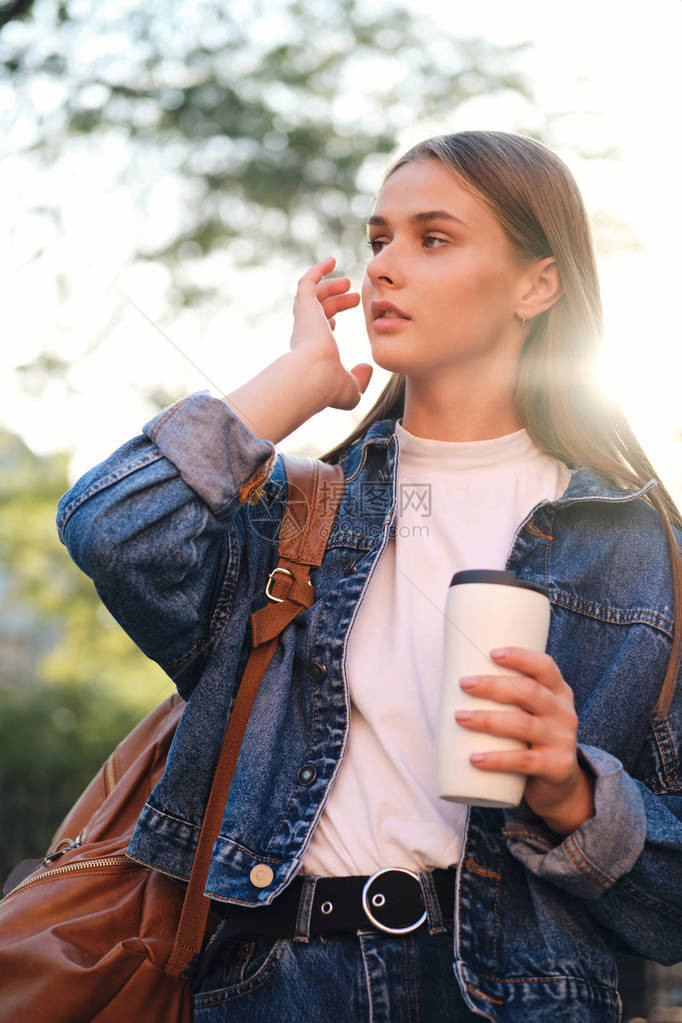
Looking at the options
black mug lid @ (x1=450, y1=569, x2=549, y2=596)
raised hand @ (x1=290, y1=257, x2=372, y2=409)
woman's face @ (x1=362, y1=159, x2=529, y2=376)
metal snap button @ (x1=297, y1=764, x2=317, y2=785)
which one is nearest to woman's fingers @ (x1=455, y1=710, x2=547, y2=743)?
black mug lid @ (x1=450, y1=569, x2=549, y2=596)

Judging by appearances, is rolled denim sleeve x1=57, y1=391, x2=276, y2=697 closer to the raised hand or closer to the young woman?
the young woman

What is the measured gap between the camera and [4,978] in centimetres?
170

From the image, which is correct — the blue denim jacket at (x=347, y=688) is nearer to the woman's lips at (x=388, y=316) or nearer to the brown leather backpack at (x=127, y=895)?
the brown leather backpack at (x=127, y=895)

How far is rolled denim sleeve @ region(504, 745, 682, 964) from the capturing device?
5.23 feet

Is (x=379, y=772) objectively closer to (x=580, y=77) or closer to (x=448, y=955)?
(x=448, y=955)

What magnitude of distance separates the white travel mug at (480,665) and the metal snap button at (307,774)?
1.51ft

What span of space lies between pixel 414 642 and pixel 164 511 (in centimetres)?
58

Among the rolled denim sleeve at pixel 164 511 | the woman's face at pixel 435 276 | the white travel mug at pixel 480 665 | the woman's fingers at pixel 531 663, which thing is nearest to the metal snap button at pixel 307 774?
the rolled denim sleeve at pixel 164 511

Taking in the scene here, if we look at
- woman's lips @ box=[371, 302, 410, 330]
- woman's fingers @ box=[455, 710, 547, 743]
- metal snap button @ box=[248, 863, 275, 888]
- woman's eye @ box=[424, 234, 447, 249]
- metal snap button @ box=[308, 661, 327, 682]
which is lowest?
metal snap button @ box=[248, 863, 275, 888]

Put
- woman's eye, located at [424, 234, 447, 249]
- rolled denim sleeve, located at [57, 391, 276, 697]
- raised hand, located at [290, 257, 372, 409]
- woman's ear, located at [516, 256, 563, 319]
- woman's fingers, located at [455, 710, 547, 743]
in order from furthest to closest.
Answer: woman's ear, located at [516, 256, 563, 319]
woman's eye, located at [424, 234, 447, 249]
raised hand, located at [290, 257, 372, 409]
rolled denim sleeve, located at [57, 391, 276, 697]
woman's fingers, located at [455, 710, 547, 743]

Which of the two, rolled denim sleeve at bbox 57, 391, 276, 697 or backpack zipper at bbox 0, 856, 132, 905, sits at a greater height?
rolled denim sleeve at bbox 57, 391, 276, 697

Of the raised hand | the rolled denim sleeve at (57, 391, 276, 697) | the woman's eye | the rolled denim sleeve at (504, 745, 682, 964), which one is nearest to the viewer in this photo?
the rolled denim sleeve at (504, 745, 682, 964)

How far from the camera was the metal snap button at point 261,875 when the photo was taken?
5.55ft

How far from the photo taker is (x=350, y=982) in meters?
1.62
